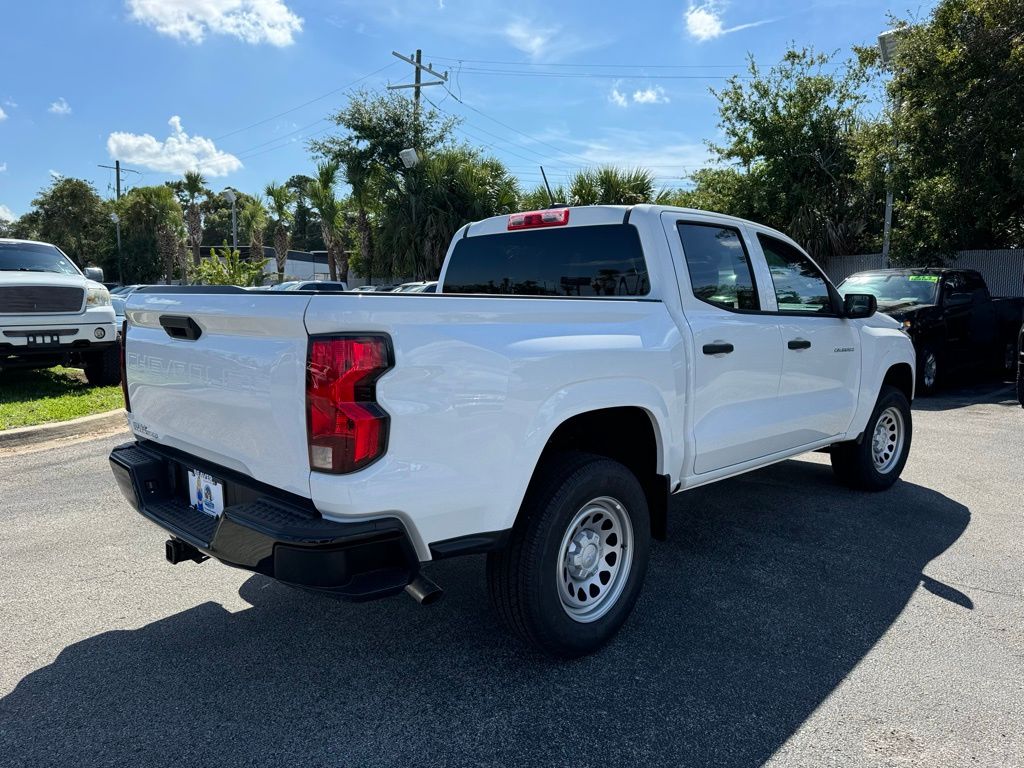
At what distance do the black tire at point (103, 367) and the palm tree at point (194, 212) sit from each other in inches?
1408

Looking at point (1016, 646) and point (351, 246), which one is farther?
point (351, 246)

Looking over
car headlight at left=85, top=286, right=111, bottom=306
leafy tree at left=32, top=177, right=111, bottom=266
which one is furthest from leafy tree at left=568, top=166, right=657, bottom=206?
leafy tree at left=32, top=177, right=111, bottom=266

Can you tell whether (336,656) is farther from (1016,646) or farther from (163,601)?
(1016,646)

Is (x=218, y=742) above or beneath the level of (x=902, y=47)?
beneath

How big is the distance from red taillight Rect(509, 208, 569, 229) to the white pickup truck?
1cm

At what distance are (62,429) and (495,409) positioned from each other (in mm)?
6394

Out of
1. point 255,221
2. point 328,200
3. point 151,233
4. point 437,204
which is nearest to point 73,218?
point 151,233

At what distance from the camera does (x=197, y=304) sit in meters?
2.74

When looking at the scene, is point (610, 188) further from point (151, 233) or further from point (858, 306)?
point (151, 233)

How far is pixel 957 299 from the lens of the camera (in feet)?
34.2

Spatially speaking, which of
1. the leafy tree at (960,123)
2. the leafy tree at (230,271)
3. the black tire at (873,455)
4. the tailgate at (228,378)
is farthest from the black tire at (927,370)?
the leafy tree at (230,271)

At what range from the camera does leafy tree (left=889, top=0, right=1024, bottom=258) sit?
12.6m

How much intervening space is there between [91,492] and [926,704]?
5402mm

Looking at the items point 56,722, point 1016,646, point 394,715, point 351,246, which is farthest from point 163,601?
point 351,246
